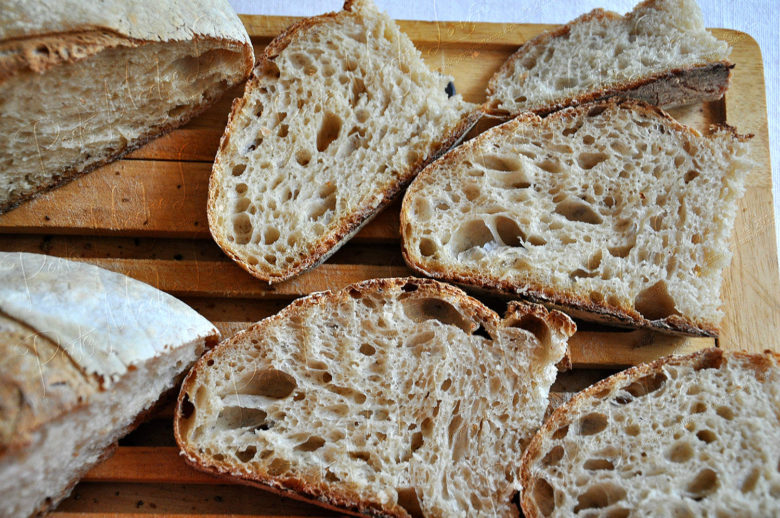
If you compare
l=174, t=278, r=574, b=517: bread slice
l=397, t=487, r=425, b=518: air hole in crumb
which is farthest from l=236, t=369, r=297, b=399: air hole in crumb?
l=397, t=487, r=425, b=518: air hole in crumb

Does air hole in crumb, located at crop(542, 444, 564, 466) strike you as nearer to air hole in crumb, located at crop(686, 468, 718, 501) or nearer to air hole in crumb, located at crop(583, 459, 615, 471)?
air hole in crumb, located at crop(583, 459, 615, 471)

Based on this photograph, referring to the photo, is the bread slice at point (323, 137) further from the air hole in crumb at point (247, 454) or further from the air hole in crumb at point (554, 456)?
the air hole in crumb at point (554, 456)

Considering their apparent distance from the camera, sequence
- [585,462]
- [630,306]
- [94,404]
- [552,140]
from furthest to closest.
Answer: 1. [552,140]
2. [630,306]
3. [585,462]
4. [94,404]

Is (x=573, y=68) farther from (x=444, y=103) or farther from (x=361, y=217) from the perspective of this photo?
(x=361, y=217)

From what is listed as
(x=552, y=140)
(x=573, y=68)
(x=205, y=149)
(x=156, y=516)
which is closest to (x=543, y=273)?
(x=552, y=140)

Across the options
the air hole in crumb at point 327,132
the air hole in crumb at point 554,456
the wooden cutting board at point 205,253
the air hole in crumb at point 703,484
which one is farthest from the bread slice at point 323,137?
the air hole in crumb at point 703,484

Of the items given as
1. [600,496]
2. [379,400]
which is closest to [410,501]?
[379,400]
